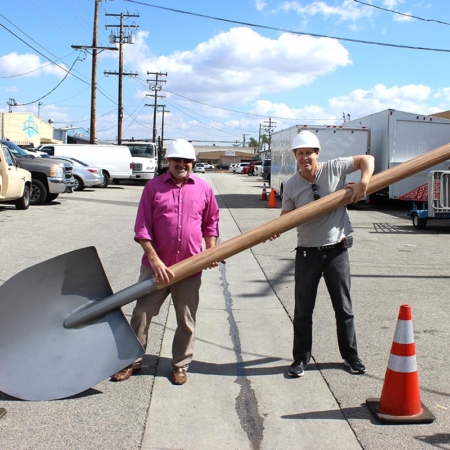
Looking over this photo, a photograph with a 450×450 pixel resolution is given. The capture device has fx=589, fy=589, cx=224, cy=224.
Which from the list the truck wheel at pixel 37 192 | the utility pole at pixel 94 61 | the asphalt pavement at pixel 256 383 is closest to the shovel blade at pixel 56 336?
the asphalt pavement at pixel 256 383

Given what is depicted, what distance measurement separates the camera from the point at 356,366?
176 inches

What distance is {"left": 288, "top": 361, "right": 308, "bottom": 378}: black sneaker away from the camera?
4.45 m

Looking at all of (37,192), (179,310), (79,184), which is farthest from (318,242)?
(79,184)

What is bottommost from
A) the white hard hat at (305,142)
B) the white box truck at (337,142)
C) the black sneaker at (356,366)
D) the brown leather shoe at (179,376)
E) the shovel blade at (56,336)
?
Answer: the brown leather shoe at (179,376)

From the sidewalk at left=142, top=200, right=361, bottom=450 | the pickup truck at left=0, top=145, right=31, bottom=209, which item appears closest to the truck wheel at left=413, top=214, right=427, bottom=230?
the sidewalk at left=142, top=200, right=361, bottom=450

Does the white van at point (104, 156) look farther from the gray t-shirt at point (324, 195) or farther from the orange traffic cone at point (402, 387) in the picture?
the orange traffic cone at point (402, 387)

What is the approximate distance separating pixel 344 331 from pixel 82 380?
1929mm

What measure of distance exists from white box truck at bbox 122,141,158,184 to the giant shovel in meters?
27.7

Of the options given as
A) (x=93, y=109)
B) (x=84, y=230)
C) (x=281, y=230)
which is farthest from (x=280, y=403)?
(x=93, y=109)

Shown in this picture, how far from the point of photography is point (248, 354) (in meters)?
5.08

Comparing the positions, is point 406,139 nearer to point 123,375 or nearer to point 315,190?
point 315,190

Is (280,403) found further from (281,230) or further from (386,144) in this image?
(386,144)

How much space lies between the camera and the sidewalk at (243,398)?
137 inches

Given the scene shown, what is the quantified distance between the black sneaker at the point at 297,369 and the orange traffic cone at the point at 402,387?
748mm
